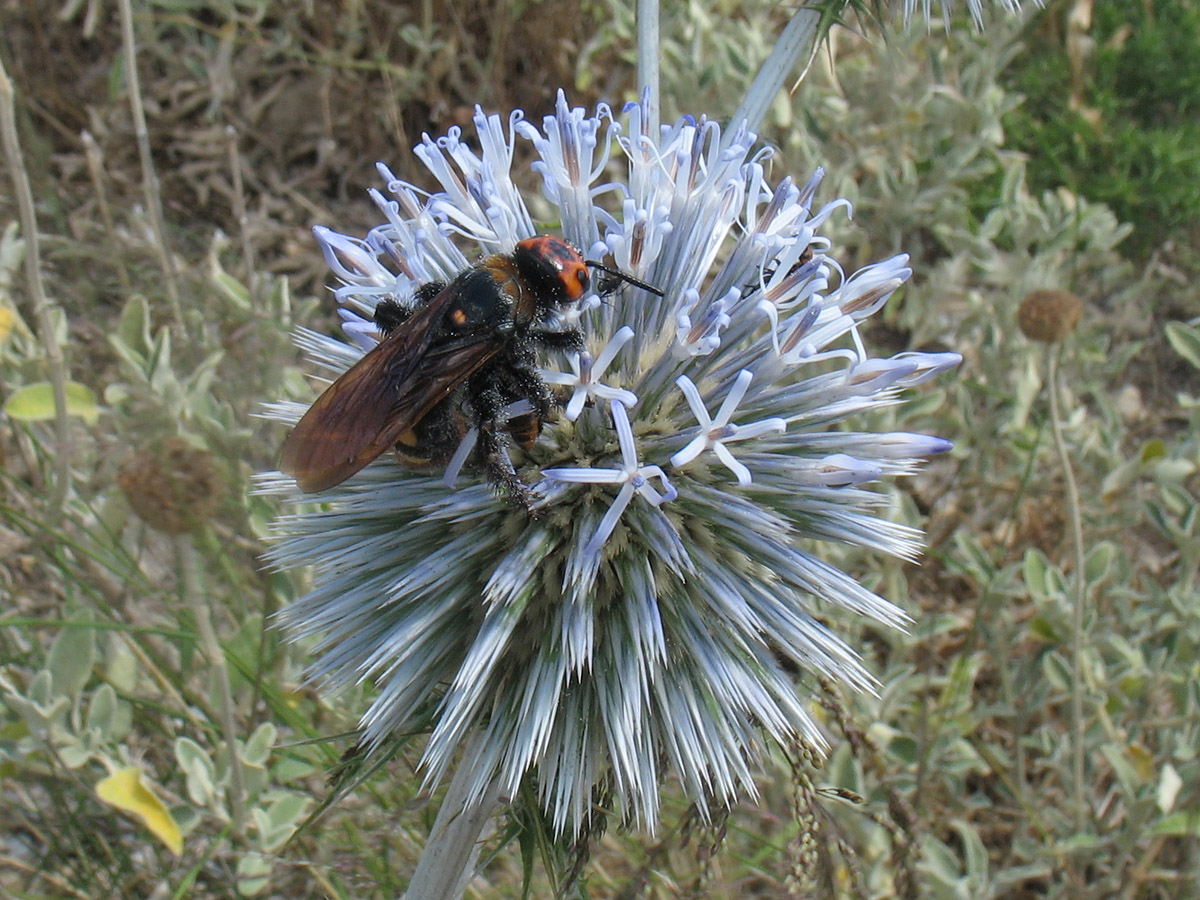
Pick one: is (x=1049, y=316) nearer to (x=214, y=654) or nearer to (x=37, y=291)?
(x=214, y=654)

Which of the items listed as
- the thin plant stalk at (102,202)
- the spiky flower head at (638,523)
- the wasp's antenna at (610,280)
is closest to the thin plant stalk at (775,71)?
the spiky flower head at (638,523)

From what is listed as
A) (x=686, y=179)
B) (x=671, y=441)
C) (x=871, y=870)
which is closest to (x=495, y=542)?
(x=671, y=441)

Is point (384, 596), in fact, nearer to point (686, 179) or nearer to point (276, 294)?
point (686, 179)

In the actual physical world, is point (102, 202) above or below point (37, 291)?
above

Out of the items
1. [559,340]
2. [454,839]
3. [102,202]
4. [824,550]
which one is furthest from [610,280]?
[102,202]

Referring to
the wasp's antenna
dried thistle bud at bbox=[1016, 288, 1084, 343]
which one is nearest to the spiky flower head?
the wasp's antenna
